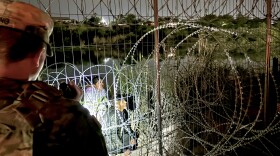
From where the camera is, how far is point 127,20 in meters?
3.79

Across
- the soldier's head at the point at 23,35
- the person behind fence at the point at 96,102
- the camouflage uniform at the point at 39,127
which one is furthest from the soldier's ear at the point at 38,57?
the person behind fence at the point at 96,102

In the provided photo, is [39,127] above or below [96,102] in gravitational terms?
above

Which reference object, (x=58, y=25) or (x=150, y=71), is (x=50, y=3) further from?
(x=150, y=71)

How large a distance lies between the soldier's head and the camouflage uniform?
96 millimetres

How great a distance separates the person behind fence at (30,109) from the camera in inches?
36.5

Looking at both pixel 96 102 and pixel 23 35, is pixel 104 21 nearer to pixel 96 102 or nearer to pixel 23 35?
pixel 96 102

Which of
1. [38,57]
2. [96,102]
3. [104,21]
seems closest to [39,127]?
[38,57]

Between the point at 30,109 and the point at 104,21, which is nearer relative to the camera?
the point at 30,109

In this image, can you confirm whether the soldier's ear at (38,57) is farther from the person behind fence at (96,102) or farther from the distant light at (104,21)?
the person behind fence at (96,102)

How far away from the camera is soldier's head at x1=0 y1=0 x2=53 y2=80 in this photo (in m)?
0.96

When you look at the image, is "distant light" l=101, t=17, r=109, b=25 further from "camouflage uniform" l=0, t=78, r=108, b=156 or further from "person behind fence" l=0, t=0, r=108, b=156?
"camouflage uniform" l=0, t=78, r=108, b=156

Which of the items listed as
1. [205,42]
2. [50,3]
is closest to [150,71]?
[205,42]

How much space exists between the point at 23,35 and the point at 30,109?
237 millimetres

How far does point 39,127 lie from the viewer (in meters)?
0.93
